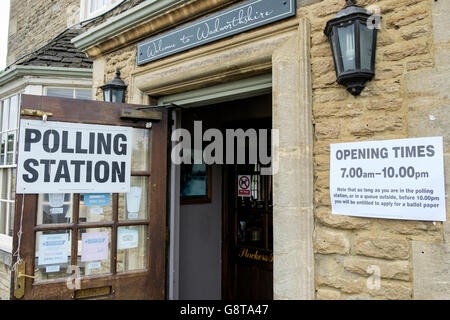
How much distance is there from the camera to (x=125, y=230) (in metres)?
3.08

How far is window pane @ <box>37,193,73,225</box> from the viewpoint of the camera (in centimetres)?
277

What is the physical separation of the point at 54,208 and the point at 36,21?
264 inches

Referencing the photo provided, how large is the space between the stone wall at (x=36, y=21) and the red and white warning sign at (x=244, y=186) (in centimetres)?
449

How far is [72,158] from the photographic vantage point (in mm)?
2832

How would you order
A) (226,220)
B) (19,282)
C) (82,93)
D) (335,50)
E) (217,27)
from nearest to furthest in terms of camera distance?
(335,50) → (19,282) → (217,27) → (226,220) → (82,93)

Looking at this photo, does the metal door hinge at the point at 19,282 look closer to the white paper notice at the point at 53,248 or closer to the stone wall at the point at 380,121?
the white paper notice at the point at 53,248

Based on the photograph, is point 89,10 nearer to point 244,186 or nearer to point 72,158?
point 72,158

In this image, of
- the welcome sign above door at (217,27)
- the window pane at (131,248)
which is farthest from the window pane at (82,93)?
the window pane at (131,248)

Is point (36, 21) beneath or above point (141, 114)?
above

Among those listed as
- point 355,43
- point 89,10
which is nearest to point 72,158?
point 355,43

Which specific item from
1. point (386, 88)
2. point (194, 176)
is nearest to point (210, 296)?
point (194, 176)

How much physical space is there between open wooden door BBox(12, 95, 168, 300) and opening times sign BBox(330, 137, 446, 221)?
1.75 metres

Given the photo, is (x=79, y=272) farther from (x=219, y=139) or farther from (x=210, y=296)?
(x=219, y=139)
